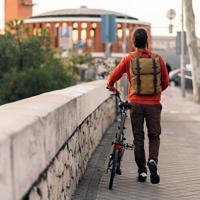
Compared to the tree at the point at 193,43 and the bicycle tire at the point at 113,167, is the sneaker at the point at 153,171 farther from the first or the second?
the tree at the point at 193,43

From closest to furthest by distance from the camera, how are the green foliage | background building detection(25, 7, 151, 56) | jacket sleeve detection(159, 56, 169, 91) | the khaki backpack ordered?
the khaki backpack < jacket sleeve detection(159, 56, 169, 91) < the green foliage < background building detection(25, 7, 151, 56)

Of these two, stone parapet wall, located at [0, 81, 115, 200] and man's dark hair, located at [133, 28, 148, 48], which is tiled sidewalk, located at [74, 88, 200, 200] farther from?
man's dark hair, located at [133, 28, 148, 48]

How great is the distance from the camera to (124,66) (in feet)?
25.1

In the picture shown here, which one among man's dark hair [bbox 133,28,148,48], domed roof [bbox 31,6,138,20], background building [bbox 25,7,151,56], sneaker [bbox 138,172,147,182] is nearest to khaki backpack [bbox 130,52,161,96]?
man's dark hair [bbox 133,28,148,48]

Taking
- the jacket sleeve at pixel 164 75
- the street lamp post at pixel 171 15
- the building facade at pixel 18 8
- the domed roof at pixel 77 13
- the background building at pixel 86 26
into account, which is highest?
the building facade at pixel 18 8

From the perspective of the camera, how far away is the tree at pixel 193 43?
30.7m

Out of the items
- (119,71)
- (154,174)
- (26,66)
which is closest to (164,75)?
(119,71)

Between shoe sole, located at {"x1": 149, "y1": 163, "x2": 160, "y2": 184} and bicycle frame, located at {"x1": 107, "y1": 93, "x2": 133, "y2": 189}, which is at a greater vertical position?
bicycle frame, located at {"x1": 107, "y1": 93, "x2": 133, "y2": 189}

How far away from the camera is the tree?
30.7 meters

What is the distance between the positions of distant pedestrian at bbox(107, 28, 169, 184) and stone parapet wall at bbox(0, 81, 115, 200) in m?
0.64

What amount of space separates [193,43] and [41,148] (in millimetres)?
27658

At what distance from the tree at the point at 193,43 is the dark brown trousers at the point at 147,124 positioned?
23164 mm

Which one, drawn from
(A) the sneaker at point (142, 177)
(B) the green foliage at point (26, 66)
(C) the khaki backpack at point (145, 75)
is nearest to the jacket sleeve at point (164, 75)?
(C) the khaki backpack at point (145, 75)

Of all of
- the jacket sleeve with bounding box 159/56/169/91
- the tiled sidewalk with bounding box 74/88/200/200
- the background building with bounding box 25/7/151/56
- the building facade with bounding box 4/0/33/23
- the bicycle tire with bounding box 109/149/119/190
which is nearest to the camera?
the tiled sidewalk with bounding box 74/88/200/200
